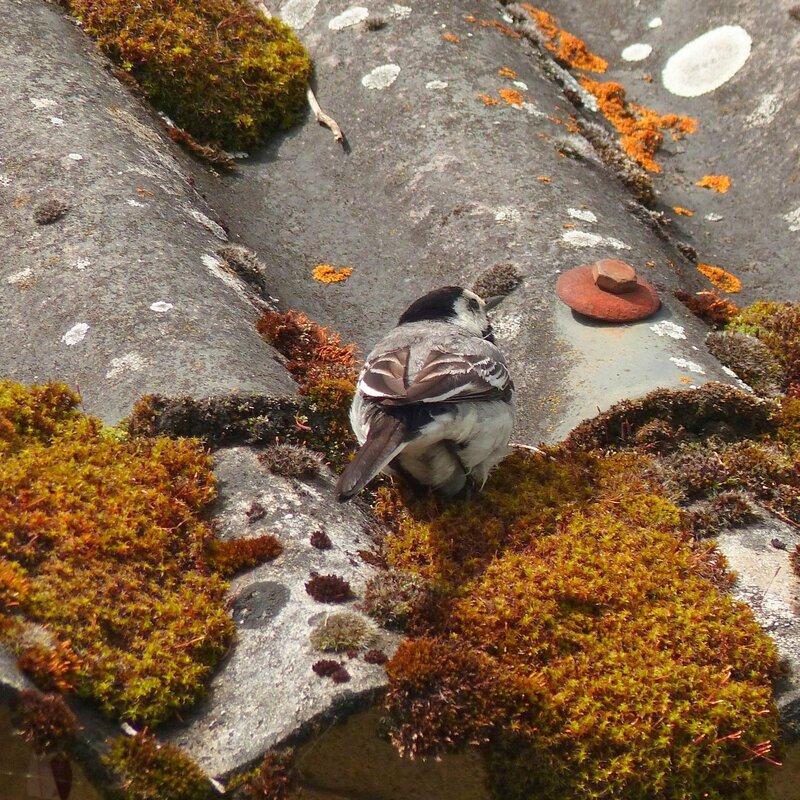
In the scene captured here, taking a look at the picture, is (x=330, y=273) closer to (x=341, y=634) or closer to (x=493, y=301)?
(x=493, y=301)

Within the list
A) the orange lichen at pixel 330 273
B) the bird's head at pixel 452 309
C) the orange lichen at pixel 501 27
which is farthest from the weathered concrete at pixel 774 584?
the orange lichen at pixel 501 27

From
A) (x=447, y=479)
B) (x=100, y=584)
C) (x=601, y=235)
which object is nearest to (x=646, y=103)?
(x=601, y=235)

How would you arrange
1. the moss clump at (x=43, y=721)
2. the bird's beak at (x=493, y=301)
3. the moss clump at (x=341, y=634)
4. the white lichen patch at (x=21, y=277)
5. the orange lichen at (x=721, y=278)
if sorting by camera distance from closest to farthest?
the moss clump at (x=43, y=721) < the moss clump at (x=341, y=634) < the white lichen patch at (x=21, y=277) < the bird's beak at (x=493, y=301) < the orange lichen at (x=721, y=278)

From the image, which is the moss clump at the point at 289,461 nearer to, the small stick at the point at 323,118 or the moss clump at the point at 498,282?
the moss clump at the point at 498,282

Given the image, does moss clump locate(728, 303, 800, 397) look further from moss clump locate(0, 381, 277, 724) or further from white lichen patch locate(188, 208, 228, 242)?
moss clump locate(0, 381, 277, 724)

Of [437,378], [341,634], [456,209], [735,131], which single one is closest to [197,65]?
[456,209]

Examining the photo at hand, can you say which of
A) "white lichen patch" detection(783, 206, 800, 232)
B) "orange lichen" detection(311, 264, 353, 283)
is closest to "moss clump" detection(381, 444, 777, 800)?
"orange lichen" detection(311, 264, 353, 283)
